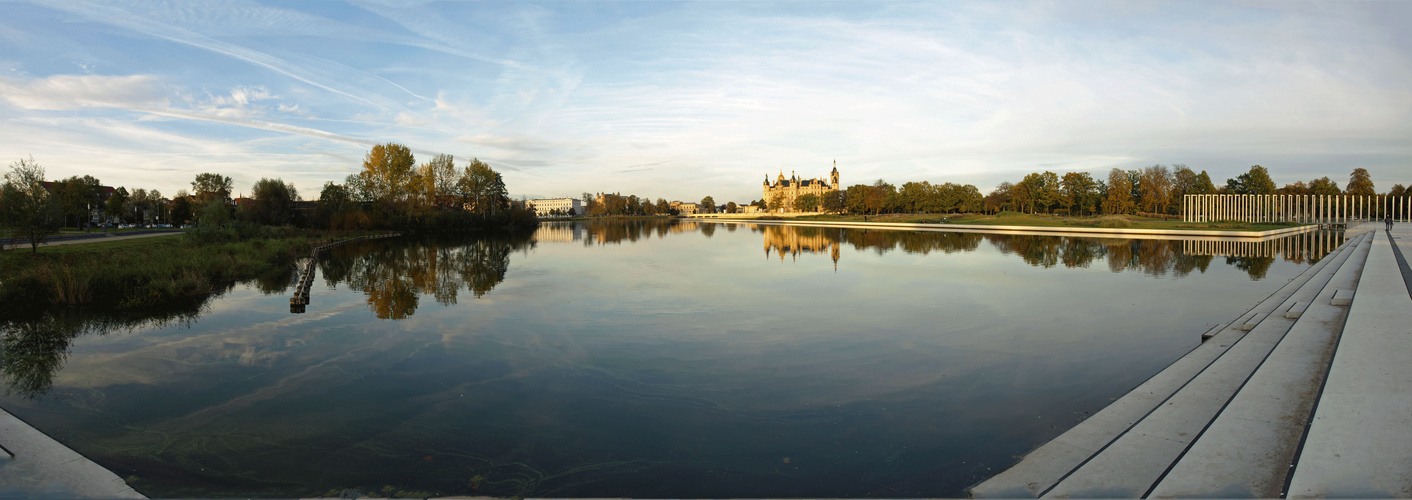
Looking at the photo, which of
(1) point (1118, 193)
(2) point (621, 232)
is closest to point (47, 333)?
(2) point (621, 232)

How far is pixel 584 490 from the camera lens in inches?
169

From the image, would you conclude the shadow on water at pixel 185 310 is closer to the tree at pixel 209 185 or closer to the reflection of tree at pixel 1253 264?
the reflection of tree at pixel 1253 264

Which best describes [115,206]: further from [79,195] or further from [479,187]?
[479,187]

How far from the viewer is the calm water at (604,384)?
4652mm

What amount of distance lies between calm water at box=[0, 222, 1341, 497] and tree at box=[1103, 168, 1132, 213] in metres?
63.4

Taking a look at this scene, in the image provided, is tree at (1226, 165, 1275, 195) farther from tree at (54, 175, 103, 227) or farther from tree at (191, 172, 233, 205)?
tree at (191, 172, 233, 205)

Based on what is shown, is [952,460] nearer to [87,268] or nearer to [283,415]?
[283,415]

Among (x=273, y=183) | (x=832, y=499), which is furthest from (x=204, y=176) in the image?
(x=832, y=499)

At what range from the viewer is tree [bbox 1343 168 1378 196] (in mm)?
76688

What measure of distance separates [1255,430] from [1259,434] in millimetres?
84

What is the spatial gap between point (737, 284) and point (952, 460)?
10916 millimetres

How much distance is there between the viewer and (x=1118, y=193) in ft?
222

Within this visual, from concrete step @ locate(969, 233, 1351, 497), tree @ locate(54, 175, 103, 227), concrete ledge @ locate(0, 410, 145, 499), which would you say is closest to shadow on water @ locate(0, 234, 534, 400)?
concrete ledge @ locate(0, 410, 145, 499)

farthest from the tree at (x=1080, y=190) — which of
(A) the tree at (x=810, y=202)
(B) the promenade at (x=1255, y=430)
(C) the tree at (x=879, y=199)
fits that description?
(B) the promenade at (x=1255, y=430)
